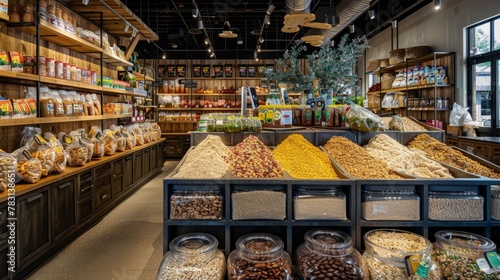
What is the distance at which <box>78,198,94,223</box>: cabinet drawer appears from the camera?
3619mm

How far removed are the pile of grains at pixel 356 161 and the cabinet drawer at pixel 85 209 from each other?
2826 millimetres

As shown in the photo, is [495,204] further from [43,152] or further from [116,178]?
[116,178]

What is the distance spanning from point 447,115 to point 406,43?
270 centimetres

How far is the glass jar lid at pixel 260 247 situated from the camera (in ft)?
5.47

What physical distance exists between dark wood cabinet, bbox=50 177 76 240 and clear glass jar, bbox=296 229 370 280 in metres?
2.52

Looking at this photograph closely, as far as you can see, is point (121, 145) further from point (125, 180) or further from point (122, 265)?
point (122, 265)

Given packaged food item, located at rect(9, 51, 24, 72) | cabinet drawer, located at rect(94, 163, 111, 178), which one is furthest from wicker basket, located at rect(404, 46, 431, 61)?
packaged food item, located at rect(9, 51, 24, 72)

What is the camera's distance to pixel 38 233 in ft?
9.26

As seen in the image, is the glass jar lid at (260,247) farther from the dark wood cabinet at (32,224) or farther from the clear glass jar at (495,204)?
the dark wood cabinet at (32,224)

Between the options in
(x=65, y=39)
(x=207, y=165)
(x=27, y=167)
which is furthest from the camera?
(x=65, y=39)

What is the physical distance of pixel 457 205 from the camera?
6.39ft

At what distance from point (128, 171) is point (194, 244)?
3.83 meters

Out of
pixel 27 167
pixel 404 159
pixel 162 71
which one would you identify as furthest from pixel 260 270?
pixel 162 71

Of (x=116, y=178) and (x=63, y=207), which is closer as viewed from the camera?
(x=63, y=207)
